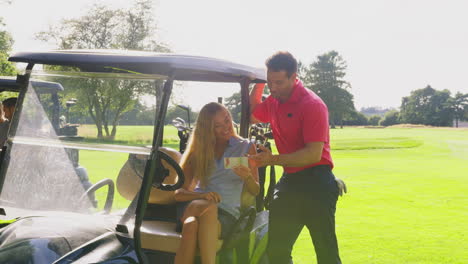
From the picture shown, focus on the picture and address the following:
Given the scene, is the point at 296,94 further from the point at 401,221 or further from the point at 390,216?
the point at 390,216

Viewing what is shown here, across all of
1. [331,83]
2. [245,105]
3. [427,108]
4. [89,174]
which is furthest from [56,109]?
[427,108]

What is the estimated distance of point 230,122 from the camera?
142 inches

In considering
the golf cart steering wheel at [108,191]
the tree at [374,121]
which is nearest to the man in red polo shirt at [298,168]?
the golf cart steering wheel at [108,191]

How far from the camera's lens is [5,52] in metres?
36.9

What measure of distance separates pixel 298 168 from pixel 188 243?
0.92 metres

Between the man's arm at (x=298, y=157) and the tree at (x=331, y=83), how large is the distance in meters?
88.8

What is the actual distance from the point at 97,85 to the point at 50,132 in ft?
1.25

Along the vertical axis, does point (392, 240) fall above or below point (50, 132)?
below

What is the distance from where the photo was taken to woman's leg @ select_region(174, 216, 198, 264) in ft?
9.70

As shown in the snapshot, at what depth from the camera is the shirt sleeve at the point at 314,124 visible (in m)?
3.34

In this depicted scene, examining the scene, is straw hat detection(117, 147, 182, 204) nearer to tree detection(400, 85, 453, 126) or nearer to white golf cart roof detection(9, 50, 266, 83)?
white golf cart roof detection(9, 50, 266, 83)

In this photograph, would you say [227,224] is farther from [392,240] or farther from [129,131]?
[392,240]

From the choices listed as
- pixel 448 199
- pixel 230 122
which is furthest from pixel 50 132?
pixel 448 199

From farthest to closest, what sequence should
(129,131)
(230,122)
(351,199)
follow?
(351,199) → (230,122) → (129,131)
